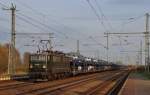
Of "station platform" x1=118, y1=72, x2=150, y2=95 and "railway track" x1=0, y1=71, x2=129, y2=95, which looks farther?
"station platform" x1=118, y1=72, x2=150, y2=95

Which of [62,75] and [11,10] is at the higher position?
[11,10]

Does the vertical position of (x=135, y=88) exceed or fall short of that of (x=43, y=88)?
it falls short

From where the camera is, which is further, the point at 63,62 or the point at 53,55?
the point at 63,62

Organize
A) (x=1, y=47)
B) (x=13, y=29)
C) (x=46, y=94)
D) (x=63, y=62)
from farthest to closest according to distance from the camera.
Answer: (x=1, y=47) < (x=63, y=62) < (x=13, y=29) < (x=46, y=94)

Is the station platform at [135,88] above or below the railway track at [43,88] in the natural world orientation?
below

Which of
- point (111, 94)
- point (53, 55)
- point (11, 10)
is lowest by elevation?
point (111, 94)

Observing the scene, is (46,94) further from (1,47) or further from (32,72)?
(1,47)

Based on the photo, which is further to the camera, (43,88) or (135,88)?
(135,88)

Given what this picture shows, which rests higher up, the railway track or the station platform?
the railway track

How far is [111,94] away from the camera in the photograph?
110 ft

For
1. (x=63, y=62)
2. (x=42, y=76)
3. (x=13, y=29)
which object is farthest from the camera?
(x=63, y=62)

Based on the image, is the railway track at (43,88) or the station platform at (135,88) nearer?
the railway track at (43,88)

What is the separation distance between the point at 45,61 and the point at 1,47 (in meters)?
79.5

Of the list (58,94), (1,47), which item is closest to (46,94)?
(58,94)
